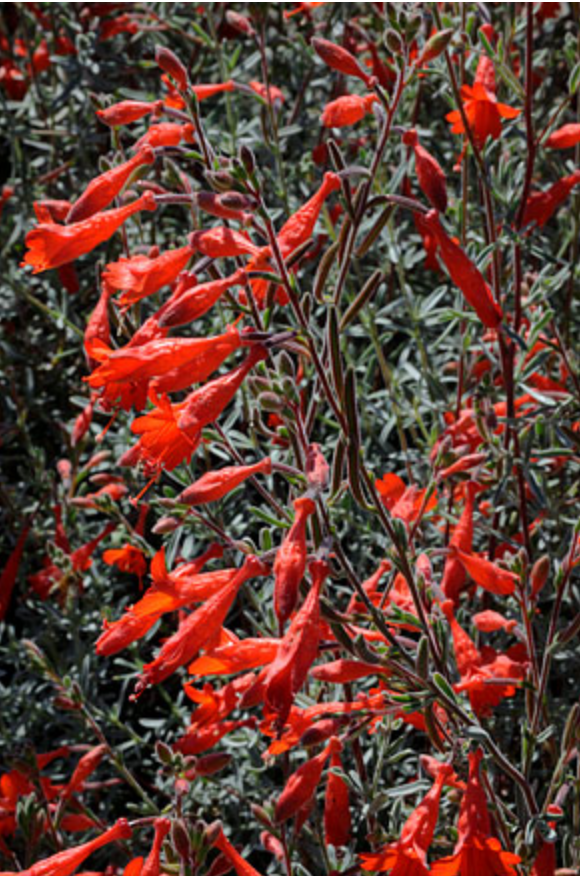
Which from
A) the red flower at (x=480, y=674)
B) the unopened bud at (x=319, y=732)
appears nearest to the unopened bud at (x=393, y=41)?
the red flower at (x=480, y=674)

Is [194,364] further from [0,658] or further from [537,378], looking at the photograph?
[0,658]

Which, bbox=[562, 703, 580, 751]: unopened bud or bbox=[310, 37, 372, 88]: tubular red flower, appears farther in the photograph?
bbox=[310, 37, 372, 88]: tubular red flower

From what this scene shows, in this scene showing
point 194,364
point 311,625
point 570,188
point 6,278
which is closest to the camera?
point 311,625

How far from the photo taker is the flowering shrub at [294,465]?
230cm

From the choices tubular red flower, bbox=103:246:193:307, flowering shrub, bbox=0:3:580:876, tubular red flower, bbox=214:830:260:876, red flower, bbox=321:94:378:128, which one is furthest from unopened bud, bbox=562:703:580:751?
red flower, bbox=321:94:378:128

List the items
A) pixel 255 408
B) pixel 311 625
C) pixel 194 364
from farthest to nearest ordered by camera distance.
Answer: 1. pixel 255 408
2. pixel 194 364
3. pixel 311 625

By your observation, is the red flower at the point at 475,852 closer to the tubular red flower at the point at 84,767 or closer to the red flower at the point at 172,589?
the red flower at the point at 172,589

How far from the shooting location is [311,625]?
2105 millimetres

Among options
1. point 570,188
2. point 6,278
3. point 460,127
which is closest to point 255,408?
point 460,127

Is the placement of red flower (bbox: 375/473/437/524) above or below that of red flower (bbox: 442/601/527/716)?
above

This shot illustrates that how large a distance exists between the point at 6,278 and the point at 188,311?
284cm

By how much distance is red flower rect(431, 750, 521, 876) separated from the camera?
2369 mm

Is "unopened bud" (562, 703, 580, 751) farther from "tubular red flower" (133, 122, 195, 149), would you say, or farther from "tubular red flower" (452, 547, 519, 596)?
"tubular red flower" (133, 122, 195, 149)

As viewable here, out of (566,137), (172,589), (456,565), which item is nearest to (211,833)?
(172,589)
